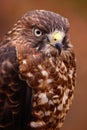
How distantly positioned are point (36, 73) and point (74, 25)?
559cm

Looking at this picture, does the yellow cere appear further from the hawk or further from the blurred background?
the blurred background

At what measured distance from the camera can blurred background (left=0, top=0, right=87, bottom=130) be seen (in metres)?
10.1

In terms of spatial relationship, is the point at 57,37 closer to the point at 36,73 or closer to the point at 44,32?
the point at 44,32

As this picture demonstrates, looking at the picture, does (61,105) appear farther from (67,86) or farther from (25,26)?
(25,26)

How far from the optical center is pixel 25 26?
5441 millimetres

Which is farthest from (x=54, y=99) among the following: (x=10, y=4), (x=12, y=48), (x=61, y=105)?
(x=10, y=4)

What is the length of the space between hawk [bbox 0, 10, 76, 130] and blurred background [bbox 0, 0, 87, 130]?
4.37 meters

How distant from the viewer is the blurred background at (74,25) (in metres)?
10.1

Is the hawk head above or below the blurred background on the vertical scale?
below

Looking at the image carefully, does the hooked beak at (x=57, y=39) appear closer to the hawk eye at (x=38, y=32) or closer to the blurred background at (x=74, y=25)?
the hawk eye at (x=38, y=32)

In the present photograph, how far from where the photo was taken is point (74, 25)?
10867 mm

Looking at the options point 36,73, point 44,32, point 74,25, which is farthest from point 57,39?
point 74,25

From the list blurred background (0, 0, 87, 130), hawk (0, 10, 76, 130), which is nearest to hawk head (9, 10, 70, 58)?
hawk (0, 10, 76, 130)

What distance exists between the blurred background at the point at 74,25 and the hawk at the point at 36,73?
437 cm
